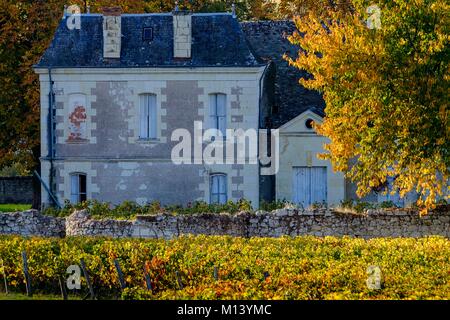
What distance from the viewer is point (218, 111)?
125ft

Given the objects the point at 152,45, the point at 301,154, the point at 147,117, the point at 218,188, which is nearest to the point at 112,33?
the point at 152,45

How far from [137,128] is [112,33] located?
3.22m

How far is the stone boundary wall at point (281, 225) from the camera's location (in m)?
31.5

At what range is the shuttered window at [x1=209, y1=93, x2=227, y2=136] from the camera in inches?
1499

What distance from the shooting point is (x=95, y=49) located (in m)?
39.0

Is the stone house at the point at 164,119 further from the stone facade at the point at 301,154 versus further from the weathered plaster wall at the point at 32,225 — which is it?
the weathered plaster wall at the point at 32,225

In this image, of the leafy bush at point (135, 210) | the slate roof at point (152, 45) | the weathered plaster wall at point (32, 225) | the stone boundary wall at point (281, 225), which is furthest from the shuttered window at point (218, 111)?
the weathered plaster wall at point (32, 225)

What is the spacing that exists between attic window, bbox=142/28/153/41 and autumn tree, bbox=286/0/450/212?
32.5 ft

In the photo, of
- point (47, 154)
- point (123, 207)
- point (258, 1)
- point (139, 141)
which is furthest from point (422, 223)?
point (258, 1)

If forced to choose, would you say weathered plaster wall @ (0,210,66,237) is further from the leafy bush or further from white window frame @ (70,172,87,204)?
white window frame @ (70,172,87,204)

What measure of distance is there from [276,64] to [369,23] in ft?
38.6

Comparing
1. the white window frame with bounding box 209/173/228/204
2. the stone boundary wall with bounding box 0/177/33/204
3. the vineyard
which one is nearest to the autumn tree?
the vineyard

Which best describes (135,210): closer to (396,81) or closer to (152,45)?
(152,45)

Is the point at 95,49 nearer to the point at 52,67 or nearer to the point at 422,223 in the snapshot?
the point at 52,67
